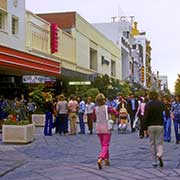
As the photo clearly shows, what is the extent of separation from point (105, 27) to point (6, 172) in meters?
87.5

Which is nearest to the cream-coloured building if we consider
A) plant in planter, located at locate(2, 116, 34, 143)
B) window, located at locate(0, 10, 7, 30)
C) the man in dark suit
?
window, located at locate(0, 10, 7, 30)

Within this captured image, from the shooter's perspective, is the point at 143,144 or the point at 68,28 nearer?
the point at 143,144

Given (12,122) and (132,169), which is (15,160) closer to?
(132,169)

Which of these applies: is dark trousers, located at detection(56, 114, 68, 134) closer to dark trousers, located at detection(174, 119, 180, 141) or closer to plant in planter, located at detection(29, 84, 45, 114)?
dark trousers, located at detection(174, 119, 180, 141)

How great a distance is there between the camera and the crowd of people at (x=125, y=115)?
12.2 metres

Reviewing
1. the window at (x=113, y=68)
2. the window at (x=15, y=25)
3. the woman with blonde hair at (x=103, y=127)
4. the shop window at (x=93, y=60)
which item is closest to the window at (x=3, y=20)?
the window at (x=15, y=25)

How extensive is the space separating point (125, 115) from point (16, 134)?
7.00 meters

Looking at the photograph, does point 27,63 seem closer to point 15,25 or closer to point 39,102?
point 15,25

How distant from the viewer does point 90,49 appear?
59.3 m

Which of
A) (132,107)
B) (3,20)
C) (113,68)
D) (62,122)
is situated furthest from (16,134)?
(113,68)

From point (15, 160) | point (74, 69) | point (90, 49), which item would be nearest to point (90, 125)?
point (15, 160)

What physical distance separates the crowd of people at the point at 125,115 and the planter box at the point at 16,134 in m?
2.37

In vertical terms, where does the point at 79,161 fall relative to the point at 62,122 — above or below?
below

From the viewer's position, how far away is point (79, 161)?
13.5 meters
